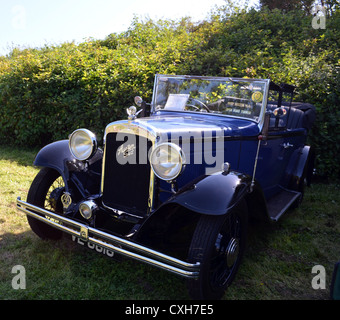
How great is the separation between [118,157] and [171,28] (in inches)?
385

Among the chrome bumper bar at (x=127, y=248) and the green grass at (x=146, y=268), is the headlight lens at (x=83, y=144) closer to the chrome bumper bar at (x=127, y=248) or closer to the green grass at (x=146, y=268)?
the chrome bumper bar at (x=127, y=248)

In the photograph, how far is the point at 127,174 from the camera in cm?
251

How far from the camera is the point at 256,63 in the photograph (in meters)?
6.12

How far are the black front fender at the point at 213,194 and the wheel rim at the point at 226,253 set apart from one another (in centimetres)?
23

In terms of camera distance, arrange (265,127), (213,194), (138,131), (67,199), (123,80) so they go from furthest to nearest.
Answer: (123,80), (265,127), (67,199), (138,131), (213,194)

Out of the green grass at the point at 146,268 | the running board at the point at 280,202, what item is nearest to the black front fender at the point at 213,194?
the green grass at the point at 146,268

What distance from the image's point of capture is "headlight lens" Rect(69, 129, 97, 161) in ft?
8.57

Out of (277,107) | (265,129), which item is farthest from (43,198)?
(277,107)

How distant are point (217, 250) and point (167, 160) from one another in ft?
2.33

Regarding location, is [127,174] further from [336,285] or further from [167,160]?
[336,285]

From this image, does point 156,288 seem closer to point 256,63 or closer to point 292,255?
point 292,255

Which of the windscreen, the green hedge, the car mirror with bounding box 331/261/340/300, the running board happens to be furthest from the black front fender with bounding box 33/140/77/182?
the green hedge

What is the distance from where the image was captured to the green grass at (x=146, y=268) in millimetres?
2287

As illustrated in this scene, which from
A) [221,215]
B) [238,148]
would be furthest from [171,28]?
[221,215]
